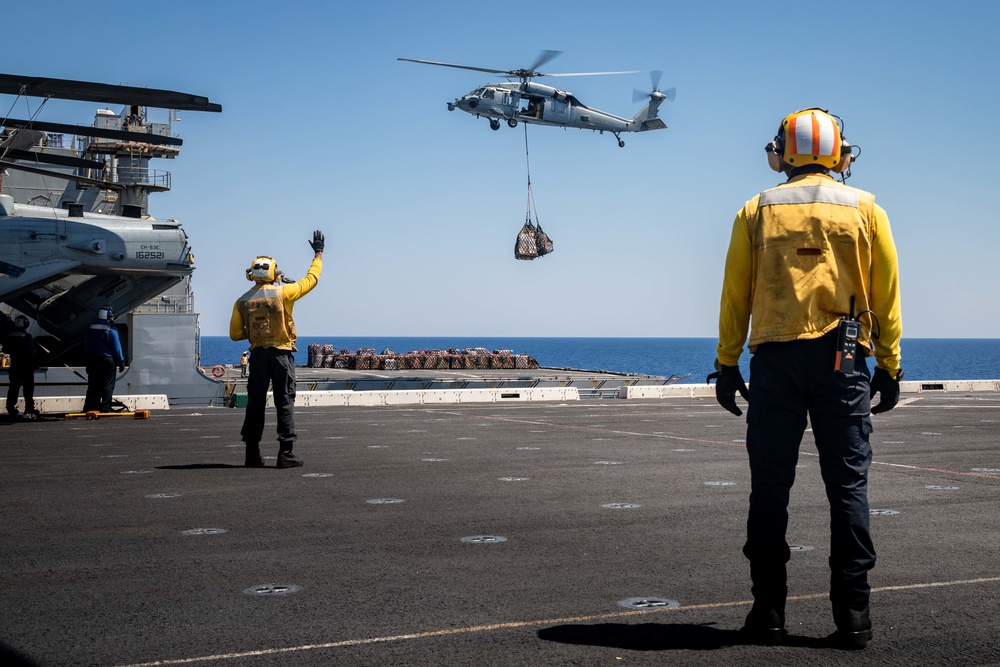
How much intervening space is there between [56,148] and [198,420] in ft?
75.3

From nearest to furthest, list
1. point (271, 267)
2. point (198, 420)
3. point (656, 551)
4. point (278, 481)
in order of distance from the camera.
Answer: point (656, 551) → point (278, 481) → point (271, 267) → point (198, 420)

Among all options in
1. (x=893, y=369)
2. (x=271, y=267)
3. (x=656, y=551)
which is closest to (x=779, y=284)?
(x=893, y=369)

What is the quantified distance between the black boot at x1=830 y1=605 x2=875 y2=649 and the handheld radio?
0.95 metres

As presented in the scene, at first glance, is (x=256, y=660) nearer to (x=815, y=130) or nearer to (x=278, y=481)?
(x=815, y=130)

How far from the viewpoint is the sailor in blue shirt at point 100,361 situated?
17672 millimetres

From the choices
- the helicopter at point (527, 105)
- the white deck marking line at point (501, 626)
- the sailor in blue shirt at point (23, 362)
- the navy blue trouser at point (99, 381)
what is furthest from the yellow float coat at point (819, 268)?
the helicopter at point (527, 105)

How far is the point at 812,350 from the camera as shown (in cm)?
400

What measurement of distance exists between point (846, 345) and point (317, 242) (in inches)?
293

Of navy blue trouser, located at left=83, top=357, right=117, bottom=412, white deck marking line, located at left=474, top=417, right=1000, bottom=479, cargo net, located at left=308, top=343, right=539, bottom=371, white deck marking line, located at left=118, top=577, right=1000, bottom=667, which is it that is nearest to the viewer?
white deck marking line, located at left=118, top=577, right=1000, bottom=667

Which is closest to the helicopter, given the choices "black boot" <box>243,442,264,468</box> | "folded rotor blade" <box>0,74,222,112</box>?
"folded rotor blade" <box>0,74,222,112</box>

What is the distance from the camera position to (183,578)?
4945 millimetres

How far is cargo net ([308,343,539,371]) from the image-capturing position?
69188 mm

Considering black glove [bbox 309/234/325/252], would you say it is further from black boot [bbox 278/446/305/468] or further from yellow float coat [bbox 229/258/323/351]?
black boot [bbox 278/446/305/468]

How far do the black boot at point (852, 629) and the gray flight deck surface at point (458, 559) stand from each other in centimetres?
6
